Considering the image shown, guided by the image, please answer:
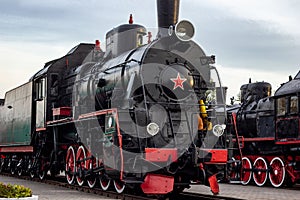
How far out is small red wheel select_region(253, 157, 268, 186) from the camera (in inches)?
784

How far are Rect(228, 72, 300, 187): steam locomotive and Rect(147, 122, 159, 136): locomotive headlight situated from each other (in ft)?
17.8

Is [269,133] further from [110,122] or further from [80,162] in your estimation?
[110,122]

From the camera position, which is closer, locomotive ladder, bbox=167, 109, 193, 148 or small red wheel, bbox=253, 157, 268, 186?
locomotive ladder, bbox=167, 109, 193, 148

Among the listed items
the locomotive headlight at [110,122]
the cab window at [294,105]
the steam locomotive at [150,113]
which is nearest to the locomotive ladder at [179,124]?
the steam locomotive at [150,113]

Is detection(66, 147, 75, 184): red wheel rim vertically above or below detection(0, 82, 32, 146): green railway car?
below

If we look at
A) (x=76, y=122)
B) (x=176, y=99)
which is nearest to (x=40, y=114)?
(x=76, y=122)

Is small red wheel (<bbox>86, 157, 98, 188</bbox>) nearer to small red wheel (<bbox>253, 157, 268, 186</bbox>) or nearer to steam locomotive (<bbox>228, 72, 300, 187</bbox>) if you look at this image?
steam locomotive (<bbox>228, 72, 300, 187</bbox>)

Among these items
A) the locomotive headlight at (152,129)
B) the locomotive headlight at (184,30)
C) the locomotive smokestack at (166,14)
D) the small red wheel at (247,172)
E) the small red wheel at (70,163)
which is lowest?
the small red wheel at (247,172)

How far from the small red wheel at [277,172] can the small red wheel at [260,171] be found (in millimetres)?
235

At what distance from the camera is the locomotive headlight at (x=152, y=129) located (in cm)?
1210

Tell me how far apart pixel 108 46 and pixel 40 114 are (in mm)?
4593

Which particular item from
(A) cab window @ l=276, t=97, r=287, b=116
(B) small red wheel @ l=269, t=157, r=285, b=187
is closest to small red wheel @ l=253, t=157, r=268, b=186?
(B) small red wheel @ l=269, t=157, r=285, b=187

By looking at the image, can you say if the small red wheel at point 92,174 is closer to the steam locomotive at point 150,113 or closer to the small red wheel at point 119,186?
the steam locomotive at point 150,113

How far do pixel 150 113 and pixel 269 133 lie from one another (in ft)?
28.8
